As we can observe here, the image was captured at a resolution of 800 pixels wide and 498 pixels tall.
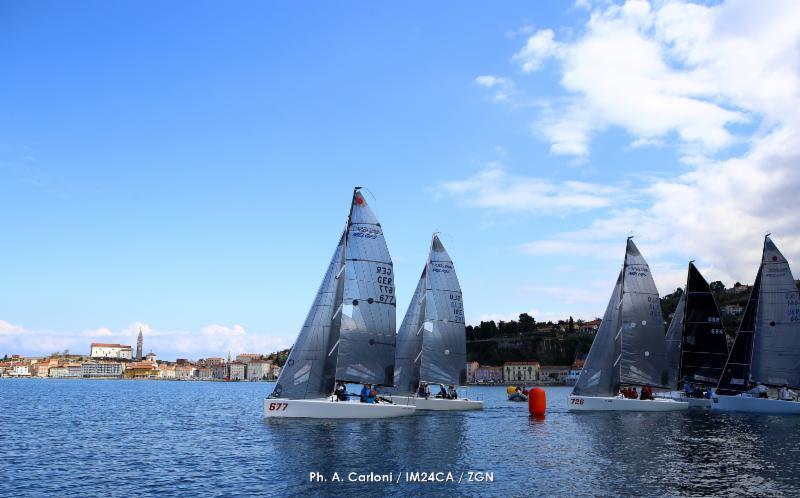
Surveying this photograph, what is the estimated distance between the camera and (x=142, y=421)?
54344mm

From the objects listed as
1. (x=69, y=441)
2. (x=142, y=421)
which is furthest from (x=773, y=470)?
(x=142, y=421)

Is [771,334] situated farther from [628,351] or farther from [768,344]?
[628,351]

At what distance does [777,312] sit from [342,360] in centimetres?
3841

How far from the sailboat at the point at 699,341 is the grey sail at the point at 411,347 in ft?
83.7

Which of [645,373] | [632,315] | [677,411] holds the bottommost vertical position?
[677,411]

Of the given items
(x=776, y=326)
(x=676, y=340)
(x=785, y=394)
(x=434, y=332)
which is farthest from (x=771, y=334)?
(x=434, y=332)

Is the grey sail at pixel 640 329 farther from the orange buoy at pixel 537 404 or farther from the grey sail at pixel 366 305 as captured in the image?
the grey sail at pixel 366 305

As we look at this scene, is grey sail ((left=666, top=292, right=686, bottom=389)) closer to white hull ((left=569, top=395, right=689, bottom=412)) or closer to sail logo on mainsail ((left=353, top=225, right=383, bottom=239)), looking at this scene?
white hull ((left=569, top=395, right=689, bottom=412))

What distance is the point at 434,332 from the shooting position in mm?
54625

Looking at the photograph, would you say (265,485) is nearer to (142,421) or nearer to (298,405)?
(298,405)

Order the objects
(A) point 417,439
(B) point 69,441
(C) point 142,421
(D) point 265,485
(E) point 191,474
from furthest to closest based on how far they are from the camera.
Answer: (C) point 142,421
(B) point 69,441
(A) point 417,439
(E) point 191,474
(D) point 265,485

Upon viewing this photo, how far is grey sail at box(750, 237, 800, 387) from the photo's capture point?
54188 millimetres

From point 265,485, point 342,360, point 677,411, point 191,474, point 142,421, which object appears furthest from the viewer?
point 677,411

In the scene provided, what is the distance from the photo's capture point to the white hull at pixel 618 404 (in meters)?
54.4
